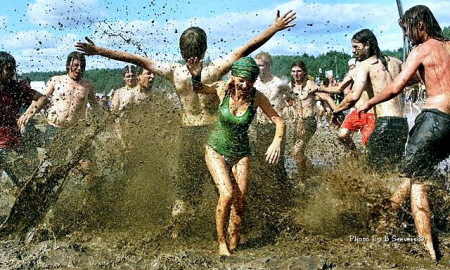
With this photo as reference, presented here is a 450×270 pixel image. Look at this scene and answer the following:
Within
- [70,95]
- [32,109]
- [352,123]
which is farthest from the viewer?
[70,95]

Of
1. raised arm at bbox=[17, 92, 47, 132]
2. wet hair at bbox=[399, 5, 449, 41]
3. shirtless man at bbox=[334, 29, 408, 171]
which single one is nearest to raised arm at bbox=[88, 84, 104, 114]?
raised arm at bbox=[17, 92, 47, 132]

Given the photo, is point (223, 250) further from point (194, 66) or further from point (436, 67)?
point (436, 67)

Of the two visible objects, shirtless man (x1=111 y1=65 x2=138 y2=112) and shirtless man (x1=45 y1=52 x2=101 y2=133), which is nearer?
shirtless man (x1=45 y1=52 x2=101 y2=133)

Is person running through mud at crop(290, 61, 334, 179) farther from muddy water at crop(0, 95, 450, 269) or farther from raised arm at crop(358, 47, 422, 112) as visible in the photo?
raised arm at crop(358, 47, 422, 112)

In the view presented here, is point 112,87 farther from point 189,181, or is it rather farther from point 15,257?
point 15,257

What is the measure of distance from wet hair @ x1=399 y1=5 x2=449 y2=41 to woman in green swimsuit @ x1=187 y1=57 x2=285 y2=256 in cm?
133

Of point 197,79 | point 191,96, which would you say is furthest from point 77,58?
point 197,79

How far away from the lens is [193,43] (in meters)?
5.89

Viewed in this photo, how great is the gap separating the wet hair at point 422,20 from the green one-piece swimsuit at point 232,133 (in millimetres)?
1444

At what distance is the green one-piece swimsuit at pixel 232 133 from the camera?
560 centimetres

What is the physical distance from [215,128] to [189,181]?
2.65 ft

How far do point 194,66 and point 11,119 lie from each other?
3.00m

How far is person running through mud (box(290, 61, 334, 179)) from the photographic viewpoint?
27.7ft

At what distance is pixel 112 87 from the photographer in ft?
34.8
